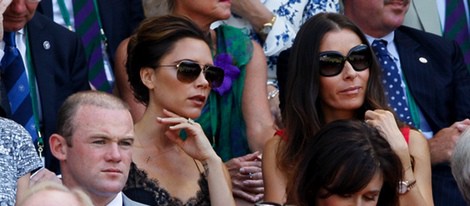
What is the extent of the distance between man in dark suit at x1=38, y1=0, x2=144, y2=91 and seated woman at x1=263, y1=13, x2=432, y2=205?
1449 millimetres

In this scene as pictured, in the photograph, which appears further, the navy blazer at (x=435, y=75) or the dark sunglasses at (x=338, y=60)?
the navy blazer at (x=435, y=75)

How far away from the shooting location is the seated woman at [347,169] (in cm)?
650

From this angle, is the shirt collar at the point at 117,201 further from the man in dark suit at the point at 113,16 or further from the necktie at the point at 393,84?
the necktie at the point at 393,84

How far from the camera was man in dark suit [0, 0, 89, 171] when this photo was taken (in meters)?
7.66

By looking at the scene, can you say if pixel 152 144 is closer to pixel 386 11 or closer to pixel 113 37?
pixel 113 37

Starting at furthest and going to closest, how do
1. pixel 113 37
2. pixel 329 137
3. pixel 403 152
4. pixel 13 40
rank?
pixel 113 37 → pixel 13 40 → pixel 403 152 → pixel 329 137

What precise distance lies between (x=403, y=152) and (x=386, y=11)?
2018 millimetres

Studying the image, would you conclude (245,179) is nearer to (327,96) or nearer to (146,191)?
(327,96)

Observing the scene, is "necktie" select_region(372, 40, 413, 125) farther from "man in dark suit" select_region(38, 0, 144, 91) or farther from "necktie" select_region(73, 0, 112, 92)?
"necktie" select_region(73, 0, 112, 92)

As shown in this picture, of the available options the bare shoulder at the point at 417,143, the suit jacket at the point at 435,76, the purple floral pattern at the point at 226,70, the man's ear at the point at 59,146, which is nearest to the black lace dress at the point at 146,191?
the man's ear at the point at 59,146

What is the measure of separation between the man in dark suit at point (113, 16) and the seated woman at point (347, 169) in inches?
89.9

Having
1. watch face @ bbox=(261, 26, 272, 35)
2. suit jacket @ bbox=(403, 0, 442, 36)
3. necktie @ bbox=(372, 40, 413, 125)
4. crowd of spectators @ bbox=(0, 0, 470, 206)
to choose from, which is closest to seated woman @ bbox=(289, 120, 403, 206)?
crowd of spectators @ bbox=(0, 0, 470, 206)

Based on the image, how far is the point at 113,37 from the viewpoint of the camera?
8.70 m

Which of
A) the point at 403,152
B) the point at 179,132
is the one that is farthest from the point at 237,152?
the point at 403,152
